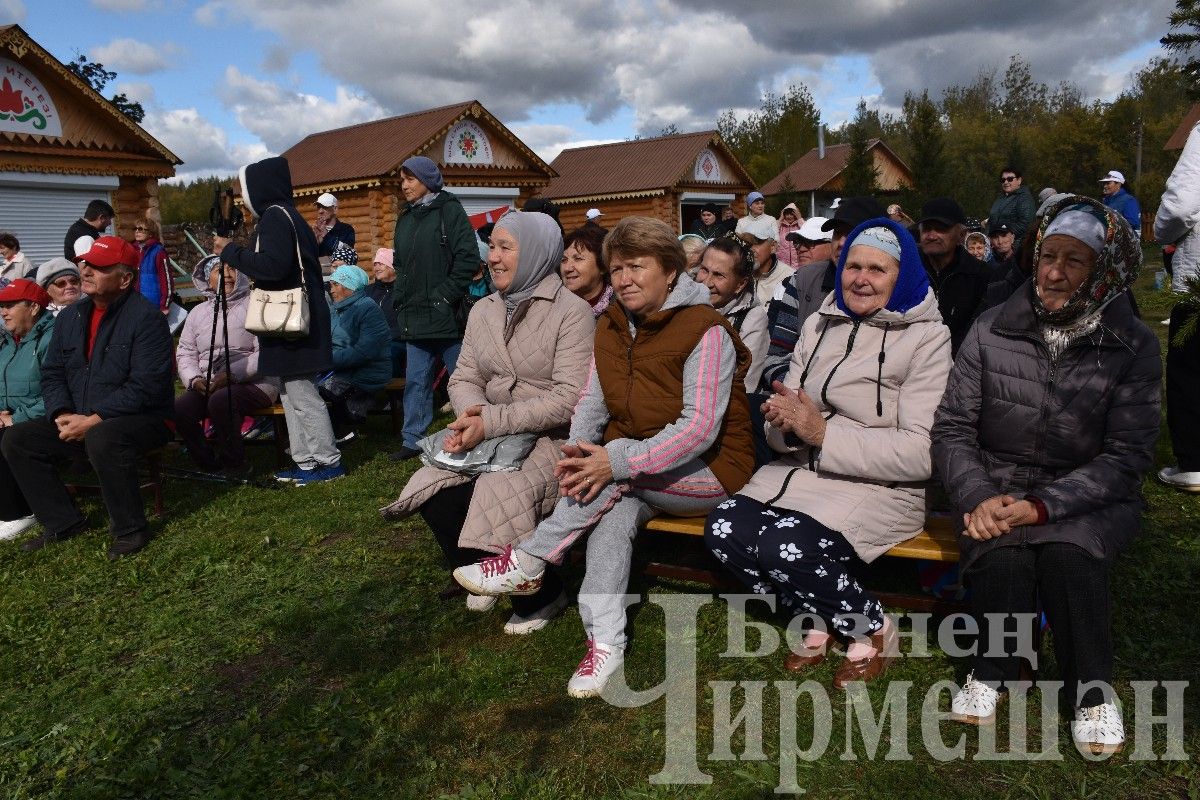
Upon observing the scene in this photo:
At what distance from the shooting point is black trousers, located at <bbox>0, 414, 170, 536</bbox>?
4738 mm

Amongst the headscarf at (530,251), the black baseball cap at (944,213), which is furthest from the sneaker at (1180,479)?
the headscarf at (530,251)

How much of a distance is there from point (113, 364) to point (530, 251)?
9.24ft

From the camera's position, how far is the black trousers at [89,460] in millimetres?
4738

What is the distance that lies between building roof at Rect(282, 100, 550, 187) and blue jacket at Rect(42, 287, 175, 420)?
14.3 meters

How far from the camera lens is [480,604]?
3.74 meters

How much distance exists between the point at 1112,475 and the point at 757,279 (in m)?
3.11

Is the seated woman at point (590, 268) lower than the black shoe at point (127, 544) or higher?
higher

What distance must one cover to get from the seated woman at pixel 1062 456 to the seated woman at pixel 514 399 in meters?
1.57

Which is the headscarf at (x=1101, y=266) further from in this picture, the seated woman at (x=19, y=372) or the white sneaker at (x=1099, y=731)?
the seated woman at (x=19, y=372)

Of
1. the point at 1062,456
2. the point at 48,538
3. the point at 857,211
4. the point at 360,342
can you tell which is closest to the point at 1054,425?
the point at 1062,456

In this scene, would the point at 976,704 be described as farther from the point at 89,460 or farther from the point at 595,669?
the point at 89,460

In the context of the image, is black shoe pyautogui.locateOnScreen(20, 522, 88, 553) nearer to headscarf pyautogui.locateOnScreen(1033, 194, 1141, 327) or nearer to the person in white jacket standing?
headscarf pyautogui.locateOnScreen(1033, 194, 1141, 327)

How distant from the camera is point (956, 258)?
4488 mm

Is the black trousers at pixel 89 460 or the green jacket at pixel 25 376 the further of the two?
the green jacket at pixel 25 376
